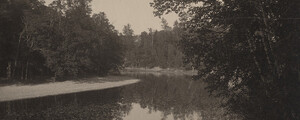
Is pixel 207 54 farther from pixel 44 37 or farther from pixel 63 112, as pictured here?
pixel 44 37

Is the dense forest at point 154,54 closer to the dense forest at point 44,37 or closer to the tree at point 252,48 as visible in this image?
the dense forest at point 44,37

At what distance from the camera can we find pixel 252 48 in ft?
28.7

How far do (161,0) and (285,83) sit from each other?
557 centimetres

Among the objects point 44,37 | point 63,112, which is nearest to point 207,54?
Answer: point 63,112

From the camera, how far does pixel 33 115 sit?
→ 18.8m

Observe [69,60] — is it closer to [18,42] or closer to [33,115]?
[18,42]

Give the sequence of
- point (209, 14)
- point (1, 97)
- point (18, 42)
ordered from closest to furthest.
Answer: point (209, 14)
point (1, 97)
point (18, 42)

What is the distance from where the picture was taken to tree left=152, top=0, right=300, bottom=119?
7.56m

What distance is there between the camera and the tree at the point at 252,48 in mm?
7562

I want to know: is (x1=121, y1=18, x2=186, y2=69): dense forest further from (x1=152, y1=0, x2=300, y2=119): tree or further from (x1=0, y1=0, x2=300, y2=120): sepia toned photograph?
(x1=152, y1=0, x2=300, y2=119): tree

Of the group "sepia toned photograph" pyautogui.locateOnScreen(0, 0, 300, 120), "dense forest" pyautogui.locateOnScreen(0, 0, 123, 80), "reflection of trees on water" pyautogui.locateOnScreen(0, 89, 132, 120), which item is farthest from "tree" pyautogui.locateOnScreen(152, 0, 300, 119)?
"dense forest" pyautogui.locateOnScreen(0, 0, 123, 80)

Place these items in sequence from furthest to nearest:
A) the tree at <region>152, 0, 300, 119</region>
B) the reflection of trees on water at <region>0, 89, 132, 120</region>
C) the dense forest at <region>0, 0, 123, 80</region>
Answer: the dense forest at <region>0, 0, 123, 80</region>, the reflection of trees on water at <region>0, 89, 132, 120</region>, the tree at <region>152, 0, 300, 119</region>

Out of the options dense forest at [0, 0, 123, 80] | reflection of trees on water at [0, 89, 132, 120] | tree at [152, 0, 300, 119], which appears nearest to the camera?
tree at [152, 0, 300, 119]

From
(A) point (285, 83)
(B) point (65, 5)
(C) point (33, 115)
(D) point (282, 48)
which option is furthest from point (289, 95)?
(B) point (65, 5)
